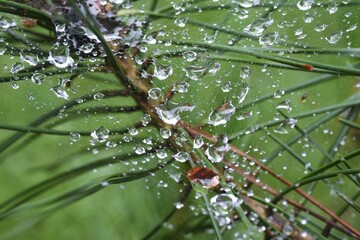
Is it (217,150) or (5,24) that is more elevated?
(5,24)

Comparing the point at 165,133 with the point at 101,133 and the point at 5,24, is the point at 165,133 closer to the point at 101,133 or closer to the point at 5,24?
the point at 101,133

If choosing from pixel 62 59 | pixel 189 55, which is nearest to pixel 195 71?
pixel 189 55

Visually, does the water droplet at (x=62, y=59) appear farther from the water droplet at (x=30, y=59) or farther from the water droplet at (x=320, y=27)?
the water droplet at (x=320, y=27)

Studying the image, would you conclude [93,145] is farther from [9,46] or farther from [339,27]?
[339,27]

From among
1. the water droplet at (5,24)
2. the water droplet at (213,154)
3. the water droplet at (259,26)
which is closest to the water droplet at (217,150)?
the water droplet at (213,154)

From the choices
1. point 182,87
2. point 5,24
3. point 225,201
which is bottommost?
point 225,201

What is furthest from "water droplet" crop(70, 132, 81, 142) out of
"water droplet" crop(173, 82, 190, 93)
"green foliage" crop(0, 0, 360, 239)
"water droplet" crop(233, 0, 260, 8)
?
"water droplet" crop(233, 0, 260, 8)
